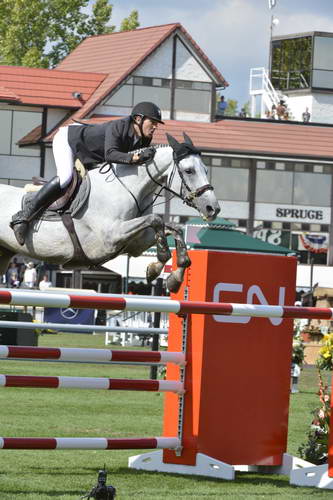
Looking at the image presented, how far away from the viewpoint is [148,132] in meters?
8.02

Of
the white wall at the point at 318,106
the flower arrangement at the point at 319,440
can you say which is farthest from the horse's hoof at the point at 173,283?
the white wall at the point at 318,106

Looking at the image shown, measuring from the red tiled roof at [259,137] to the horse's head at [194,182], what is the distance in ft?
110

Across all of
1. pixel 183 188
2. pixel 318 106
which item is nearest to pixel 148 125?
pixel 183 188

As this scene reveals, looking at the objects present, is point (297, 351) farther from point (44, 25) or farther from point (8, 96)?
point (44, 25)

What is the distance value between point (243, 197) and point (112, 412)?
32.6m

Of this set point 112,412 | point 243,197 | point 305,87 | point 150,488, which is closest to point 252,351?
point 150,488

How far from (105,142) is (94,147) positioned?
0.29 m

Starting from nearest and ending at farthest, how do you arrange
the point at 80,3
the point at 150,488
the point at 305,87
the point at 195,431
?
the point at 150,488
the point at 195,431
the point at 305,87
the point at 80,3

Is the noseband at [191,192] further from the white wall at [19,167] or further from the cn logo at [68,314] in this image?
the white wall at [19,167]

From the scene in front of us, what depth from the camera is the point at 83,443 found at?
7270 millimetres

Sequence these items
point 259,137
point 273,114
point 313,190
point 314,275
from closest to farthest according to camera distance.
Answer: point 314,275 < point 259,137 < point 313,190 < point 273,114

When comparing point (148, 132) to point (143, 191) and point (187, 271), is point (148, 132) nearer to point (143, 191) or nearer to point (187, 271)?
point (143, 191)

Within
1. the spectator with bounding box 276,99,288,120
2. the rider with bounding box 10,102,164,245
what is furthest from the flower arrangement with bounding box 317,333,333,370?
the spectator with bounding box 276,99,288,120

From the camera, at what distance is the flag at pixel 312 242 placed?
39406 millimetres
